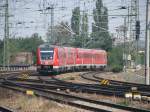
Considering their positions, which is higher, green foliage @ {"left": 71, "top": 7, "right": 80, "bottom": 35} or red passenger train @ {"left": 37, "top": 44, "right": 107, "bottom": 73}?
green foliage @ {"left": 71, "top": 7, "right": 80, "bottom": 35}

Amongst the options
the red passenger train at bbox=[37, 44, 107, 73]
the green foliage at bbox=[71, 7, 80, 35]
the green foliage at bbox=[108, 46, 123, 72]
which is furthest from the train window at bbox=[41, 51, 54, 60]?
the green foliage at bbox=[108, 46, 123, 72]

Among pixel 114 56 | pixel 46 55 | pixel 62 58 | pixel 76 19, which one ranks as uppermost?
pixel 76 19

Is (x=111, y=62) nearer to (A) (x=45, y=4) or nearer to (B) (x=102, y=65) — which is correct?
(B) (x=102, y=65)

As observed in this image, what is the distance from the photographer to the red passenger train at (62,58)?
44250 mm

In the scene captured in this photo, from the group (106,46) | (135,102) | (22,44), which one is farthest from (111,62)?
(135,102)

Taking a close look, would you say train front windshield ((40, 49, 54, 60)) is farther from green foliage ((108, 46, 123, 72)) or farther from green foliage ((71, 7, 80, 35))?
green foliage ((108, 46, 123, 72))

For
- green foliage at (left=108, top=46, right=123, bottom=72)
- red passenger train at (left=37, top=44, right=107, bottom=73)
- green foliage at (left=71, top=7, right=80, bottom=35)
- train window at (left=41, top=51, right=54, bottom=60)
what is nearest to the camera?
red passenger train at (left=37, top=44, right=107, bottom=73)

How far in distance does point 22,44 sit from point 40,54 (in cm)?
6727

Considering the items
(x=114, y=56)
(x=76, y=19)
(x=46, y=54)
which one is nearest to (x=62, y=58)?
(x=46, y=54)

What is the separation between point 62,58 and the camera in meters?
46.5

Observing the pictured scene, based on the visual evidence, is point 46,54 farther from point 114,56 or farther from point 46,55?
point 114,56

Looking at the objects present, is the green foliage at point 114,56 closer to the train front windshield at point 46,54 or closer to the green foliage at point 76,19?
the green foliage at point 76,19

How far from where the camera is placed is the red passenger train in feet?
145

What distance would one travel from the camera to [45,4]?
4575 centimetres
